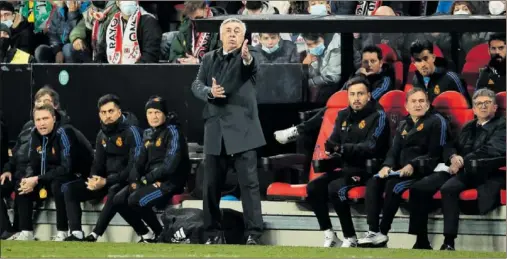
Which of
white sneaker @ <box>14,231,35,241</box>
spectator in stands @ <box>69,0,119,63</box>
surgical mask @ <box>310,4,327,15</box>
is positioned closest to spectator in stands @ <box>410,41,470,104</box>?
surgical mask @ <box>310,4,327,15</box>

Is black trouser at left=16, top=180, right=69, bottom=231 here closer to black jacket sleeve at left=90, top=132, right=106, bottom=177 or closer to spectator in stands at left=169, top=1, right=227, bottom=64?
black jacket sleeve at left=90, top=132, right=106, bottom=177

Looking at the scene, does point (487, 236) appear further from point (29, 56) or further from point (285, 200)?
point (29, 56)

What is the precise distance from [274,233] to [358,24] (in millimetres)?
2076

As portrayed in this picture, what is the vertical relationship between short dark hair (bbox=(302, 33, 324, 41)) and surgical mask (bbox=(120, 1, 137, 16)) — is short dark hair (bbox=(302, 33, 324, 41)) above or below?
below

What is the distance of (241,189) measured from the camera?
13938mm

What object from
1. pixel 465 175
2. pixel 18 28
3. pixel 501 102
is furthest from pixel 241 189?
pixel 18 28

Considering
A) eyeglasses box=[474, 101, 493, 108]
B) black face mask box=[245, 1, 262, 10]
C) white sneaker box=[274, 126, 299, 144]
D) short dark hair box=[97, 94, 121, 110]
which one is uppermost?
black face mask box=[245, 1, 262, 10]

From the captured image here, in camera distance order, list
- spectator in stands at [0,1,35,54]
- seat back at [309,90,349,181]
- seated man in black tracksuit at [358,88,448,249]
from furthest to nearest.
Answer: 1. spectator in stands at [0,1,35,54]
2. seat back at [309,90,349,181]
3. seated man in black tracksuit at [358,88,448,249]

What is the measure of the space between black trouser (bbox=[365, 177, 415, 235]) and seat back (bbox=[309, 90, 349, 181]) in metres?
0.92

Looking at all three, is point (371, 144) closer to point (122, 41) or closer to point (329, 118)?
point (329, 118)

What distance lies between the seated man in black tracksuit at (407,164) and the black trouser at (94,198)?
2.34m

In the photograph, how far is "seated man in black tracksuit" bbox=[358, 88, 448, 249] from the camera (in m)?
13.8

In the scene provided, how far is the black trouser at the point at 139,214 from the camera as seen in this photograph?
14.9 m

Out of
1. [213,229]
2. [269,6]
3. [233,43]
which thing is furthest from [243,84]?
[269,6]
